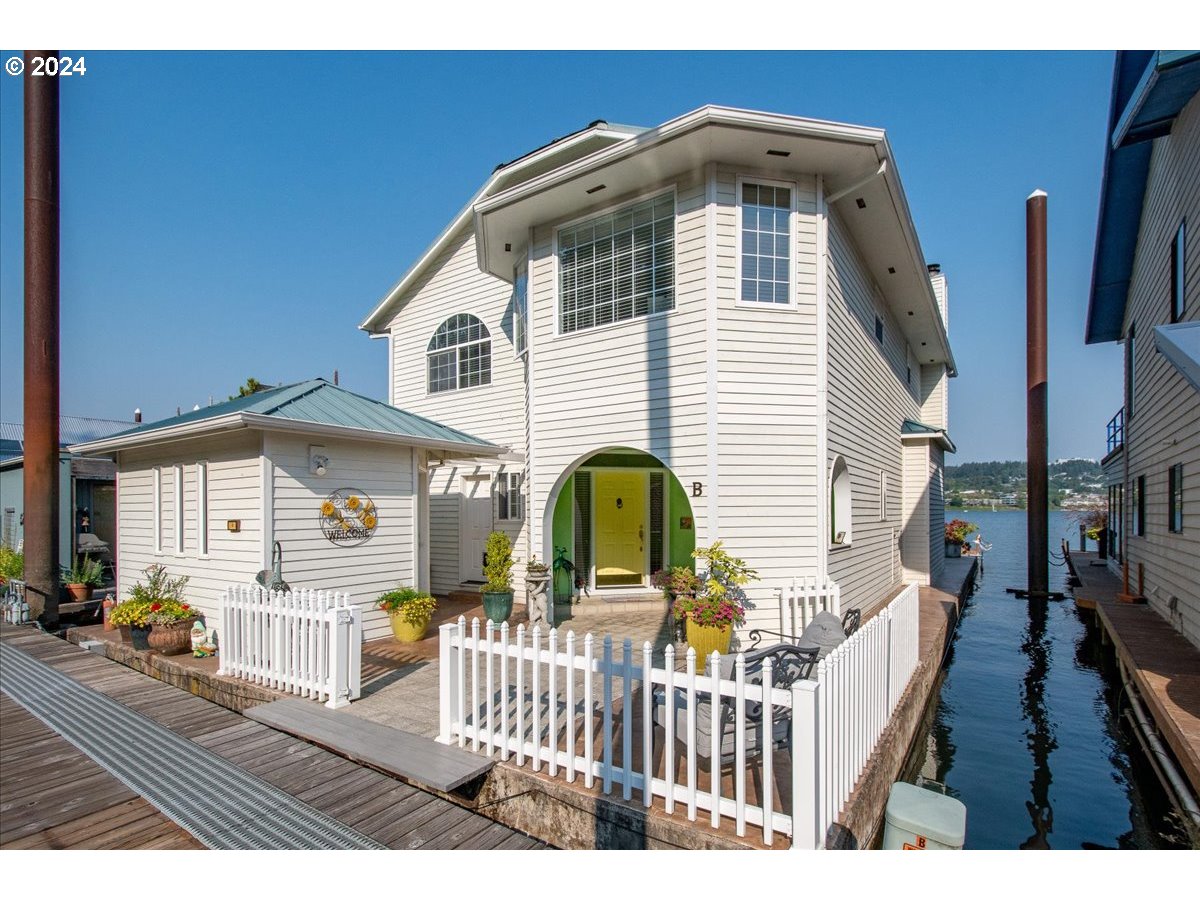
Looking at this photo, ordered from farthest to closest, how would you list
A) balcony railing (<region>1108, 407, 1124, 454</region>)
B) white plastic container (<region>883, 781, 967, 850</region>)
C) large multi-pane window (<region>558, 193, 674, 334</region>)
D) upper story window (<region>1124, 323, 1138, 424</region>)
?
balcony railing (<region>1108, 407, 1124, 454</region>) → upper story window (<region>1124, 323, 1138, 424</region>) → large multi-pane window (<region>558, 193, 674, 334</region>) → white plastic container (<region>883, 781, 967, 850</region>)

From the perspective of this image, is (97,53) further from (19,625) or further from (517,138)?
(19,625)

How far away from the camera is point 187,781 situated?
3949 millimetres

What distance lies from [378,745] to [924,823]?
11.3 feet

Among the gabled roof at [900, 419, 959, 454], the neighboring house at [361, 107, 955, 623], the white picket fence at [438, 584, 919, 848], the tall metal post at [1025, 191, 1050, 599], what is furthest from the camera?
the tall metal post at [1025, 191, 1050, 599]

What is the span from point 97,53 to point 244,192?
348 cm

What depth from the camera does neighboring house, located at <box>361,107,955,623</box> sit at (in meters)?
7.32

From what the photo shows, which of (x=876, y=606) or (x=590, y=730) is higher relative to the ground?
(x=590, y=730)

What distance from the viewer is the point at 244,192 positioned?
7.91 meters

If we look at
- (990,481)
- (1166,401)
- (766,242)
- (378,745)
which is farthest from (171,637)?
(990,481)

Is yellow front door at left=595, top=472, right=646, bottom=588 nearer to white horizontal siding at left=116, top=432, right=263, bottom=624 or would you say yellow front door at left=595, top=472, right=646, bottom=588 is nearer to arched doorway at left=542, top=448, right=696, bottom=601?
arched doorway at left=542, top=448, right=696, bottom=601

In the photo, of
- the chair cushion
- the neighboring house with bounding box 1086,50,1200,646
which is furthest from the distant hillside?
the chair cushion

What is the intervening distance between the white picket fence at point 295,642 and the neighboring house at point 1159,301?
21.7 ft

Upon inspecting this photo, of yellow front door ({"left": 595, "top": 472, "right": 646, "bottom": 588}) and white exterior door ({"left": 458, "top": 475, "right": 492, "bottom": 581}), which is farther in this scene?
white exterior door ({"left": 458, "top": 475, "right": 492, "bottom": 581})

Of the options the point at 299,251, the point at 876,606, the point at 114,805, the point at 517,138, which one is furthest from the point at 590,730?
the point at 299,251
